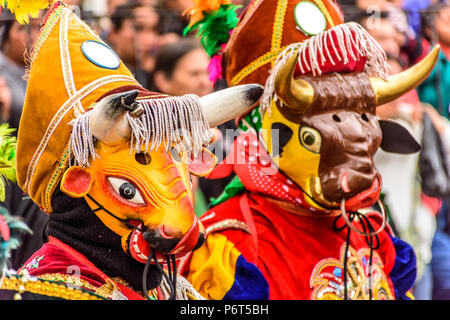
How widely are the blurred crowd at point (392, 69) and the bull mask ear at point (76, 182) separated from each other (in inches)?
39.3

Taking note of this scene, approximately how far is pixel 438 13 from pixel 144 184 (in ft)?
9.25

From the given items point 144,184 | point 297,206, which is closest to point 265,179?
point 297,206

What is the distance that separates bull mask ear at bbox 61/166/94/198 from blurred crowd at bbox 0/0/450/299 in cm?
100

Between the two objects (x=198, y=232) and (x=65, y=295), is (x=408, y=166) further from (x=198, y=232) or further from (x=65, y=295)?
(x=65, y=295)

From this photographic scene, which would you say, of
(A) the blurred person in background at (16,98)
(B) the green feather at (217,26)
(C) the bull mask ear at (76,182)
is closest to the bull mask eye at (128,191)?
(C) the bull mask ear at (76,182)

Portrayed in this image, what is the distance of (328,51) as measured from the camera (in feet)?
10.4

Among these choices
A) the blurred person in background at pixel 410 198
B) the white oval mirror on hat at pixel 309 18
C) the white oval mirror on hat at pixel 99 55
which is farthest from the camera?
the blurred person in background at pixel 410 198

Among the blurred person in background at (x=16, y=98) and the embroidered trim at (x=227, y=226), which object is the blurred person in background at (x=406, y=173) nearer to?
the embroidered trim at (x=227, y=226)

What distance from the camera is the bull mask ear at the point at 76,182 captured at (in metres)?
2.55

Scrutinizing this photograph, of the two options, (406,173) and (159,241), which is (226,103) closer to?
(159,241)

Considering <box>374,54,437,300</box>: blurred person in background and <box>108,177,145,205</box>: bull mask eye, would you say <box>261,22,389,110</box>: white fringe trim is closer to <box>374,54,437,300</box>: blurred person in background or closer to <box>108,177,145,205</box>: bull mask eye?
<box>108,177,145,205</box>: bull mask eye

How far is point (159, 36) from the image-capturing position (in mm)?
4285

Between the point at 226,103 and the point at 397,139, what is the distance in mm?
1178

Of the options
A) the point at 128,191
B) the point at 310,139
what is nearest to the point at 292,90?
the point at 310,139
